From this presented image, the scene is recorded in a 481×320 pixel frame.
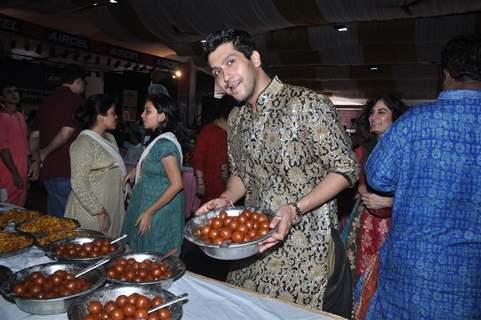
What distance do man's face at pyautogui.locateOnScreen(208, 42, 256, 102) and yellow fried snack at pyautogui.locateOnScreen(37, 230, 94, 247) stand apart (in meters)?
0.99

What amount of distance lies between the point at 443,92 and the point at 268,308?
0.95 meters

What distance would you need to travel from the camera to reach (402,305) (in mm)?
1432

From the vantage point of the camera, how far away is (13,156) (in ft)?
11.2

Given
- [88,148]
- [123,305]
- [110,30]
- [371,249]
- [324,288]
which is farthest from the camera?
[110,30]

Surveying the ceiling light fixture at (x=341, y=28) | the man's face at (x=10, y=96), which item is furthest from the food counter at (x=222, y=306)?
the ceiling light fixture at (x=341, y=28)

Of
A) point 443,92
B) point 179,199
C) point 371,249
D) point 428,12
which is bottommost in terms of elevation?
point 371,249

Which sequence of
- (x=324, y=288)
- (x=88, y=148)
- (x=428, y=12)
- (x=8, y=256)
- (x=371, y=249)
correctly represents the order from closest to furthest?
1. (x=324, y=288)
2. (x=8, y=256)
3. (x=371, y=249)
4. (x=88, y=148)
5. (x=428, y=12)

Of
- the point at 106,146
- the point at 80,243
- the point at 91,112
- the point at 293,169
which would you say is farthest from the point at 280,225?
the point at 91,112

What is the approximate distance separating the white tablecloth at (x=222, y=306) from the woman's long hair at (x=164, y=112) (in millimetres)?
1340

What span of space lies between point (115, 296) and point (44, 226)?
0.95m

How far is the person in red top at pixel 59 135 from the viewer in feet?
9.93

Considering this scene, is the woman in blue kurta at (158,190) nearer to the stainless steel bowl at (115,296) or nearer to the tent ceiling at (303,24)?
the stainless steel bowl at (115,296)

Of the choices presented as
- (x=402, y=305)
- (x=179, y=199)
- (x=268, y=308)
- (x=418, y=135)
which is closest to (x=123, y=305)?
(x=268, y=308)

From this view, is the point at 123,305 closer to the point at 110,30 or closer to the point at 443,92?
the point at 443,92
